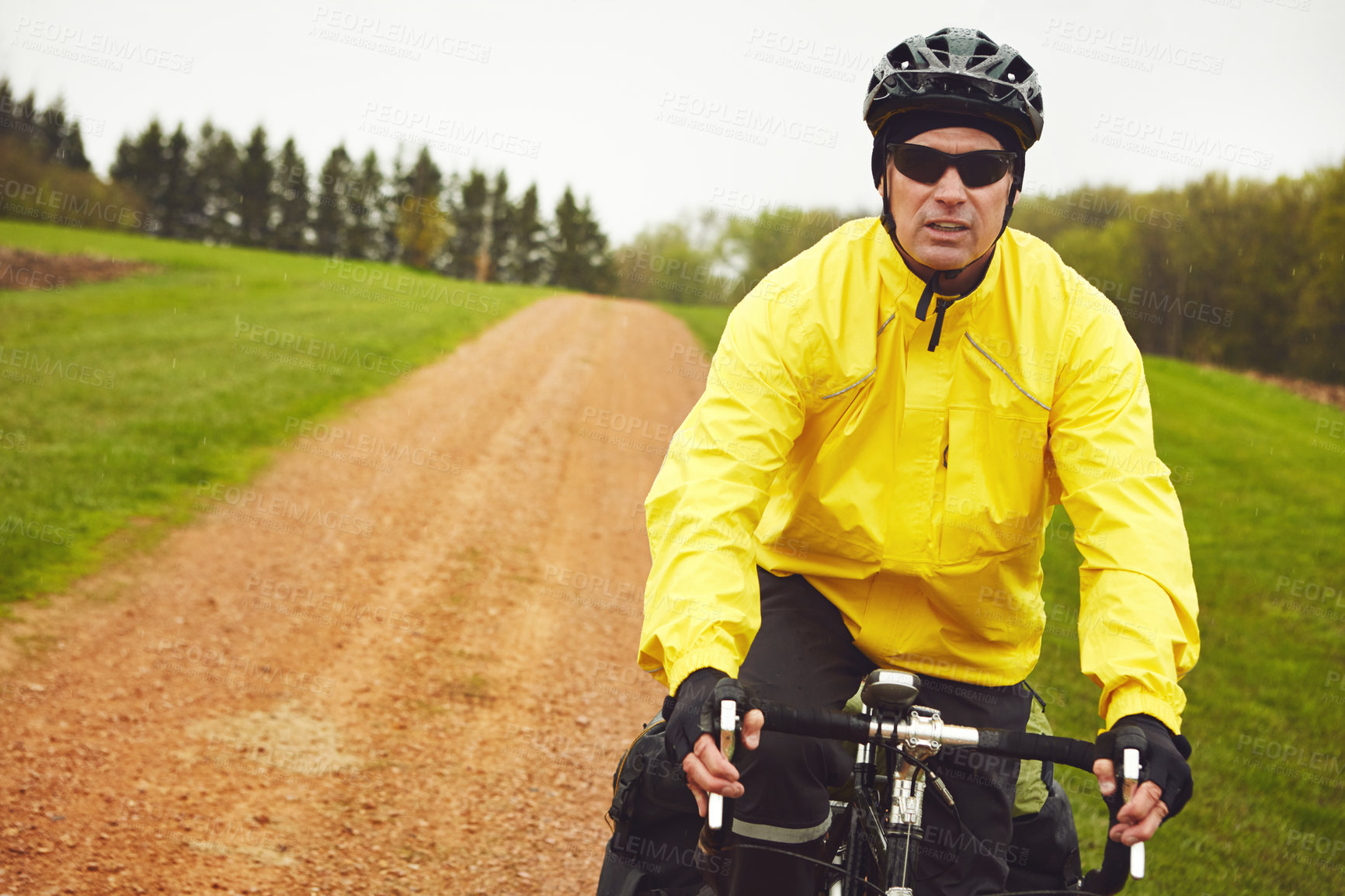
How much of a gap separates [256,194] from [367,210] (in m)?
6.80

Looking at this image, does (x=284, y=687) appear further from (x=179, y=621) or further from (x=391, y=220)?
(x=391, y=220)

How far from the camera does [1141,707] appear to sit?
2139mm

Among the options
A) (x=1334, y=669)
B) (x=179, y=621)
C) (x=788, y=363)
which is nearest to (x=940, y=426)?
(x=788, y=363)

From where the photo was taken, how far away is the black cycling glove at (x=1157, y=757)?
197cm

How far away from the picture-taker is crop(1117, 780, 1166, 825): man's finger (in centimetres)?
193

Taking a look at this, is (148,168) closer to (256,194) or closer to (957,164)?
(256,194)

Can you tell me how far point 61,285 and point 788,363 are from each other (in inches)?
1090

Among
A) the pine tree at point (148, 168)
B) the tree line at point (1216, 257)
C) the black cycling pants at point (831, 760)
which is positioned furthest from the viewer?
the pine tree at point (148, 168)

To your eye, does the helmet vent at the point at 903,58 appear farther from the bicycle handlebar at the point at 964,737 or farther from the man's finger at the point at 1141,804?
the man's finger at the point at 1141,804

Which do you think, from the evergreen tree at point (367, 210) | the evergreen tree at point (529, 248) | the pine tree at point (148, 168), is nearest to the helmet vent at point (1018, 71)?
the evergreen tree at point (529, 248)

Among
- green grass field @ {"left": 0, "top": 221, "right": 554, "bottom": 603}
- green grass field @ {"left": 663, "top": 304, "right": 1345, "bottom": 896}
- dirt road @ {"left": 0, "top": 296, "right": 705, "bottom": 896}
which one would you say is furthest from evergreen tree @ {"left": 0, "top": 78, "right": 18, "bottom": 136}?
green grass field @ {"left": 663, "top": 304, "right": 1345, "bottom": 896}

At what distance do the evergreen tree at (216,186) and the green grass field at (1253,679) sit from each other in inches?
2372

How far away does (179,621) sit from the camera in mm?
6688

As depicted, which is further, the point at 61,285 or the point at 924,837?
the point at 61,285
